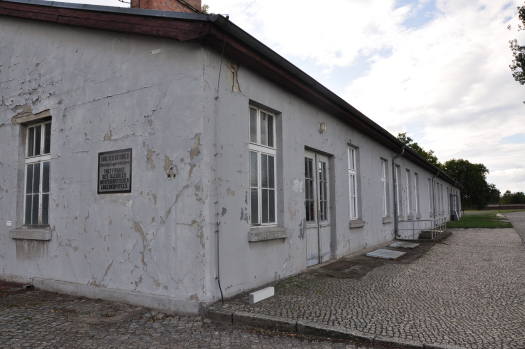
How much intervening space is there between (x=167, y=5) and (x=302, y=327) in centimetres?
A: 672

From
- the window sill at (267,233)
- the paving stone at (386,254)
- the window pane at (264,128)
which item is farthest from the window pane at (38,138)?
the paving stone at (386,254)

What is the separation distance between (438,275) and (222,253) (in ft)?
14.5

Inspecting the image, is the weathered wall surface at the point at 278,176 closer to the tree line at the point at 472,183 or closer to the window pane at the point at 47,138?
the window pane at the point at 47,138

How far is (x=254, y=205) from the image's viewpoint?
6.07m

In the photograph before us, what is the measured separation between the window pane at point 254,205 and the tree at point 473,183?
2593 inches

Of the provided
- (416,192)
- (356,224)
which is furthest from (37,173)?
(416,192)

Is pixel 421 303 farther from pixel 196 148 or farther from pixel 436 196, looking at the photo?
pixel 436 196

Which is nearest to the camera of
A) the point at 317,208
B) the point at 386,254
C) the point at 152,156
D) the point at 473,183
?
the point at 152,156

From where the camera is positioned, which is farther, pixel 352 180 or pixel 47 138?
pixel 352 180

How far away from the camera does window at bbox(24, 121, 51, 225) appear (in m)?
6.75

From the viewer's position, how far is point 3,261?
703 cm

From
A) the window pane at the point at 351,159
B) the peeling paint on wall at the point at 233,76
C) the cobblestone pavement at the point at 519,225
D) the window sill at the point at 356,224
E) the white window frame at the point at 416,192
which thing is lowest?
the cobblestone pavement at the point at 519,225

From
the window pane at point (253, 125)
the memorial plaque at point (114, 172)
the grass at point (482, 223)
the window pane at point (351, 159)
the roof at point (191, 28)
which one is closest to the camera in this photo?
the roof at point (191, 28)

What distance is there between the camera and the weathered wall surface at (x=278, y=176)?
526cm
